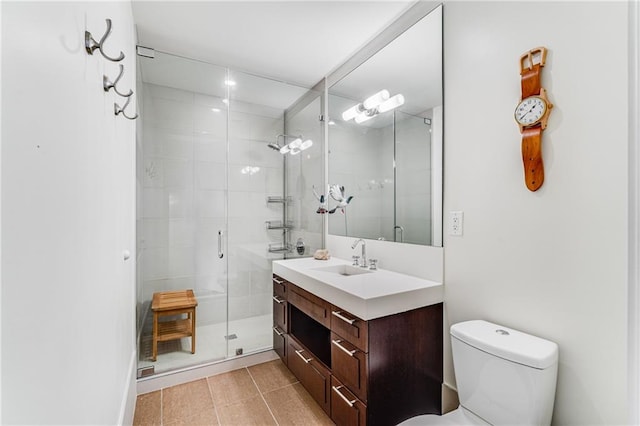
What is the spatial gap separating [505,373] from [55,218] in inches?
60.2

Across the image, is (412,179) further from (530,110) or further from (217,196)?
(217,196)

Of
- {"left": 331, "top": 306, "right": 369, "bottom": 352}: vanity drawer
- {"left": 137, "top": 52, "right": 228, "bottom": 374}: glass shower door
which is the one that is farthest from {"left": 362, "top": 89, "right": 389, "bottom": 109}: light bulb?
{"left": 331, "top": 306, "right": 369, "bottom": 352}: vanity drawer

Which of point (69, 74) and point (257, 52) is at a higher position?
point (257, 52)

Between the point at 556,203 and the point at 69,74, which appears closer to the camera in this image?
the point at 69,74

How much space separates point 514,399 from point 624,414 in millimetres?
330

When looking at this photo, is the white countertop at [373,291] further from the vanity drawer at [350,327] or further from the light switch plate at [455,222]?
the light switch plate at [455,222]

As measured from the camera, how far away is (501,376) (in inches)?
46.2

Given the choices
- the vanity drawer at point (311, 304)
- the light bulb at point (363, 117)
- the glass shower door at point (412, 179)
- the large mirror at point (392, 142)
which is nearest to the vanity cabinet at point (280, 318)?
the vanity drawer at point (311, 304)

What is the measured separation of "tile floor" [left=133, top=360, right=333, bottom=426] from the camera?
5.95 ft

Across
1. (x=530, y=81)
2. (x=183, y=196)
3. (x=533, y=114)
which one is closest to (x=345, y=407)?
(x=533, y=114)

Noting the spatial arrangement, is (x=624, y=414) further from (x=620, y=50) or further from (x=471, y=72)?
(x=471, y=72)

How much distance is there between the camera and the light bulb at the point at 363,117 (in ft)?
7.60

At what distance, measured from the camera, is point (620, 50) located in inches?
40.9

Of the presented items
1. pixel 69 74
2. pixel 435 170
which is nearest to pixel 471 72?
pixel 435 170
